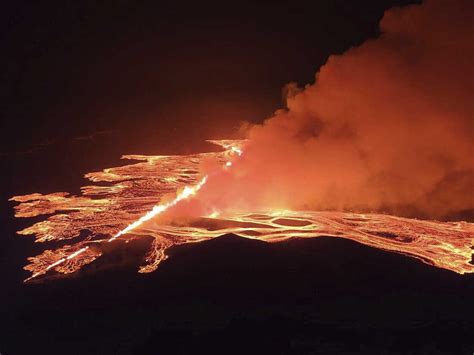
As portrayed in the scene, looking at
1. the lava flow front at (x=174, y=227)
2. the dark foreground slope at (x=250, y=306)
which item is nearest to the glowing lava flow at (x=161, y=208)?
the lava flow front at (x=174, y=227)

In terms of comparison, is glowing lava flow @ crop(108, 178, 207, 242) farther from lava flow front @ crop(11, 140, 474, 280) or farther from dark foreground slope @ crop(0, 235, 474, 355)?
Answer: dark foreground slope @ crop(0, 235, 474, 355)

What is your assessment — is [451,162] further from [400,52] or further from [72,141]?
[72,141]

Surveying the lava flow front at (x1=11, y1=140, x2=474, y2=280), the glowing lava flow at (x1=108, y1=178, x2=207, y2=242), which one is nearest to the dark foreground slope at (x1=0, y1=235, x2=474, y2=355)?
A: the lava flow front at (x1=11, y1=140, x2=474, y2=280)

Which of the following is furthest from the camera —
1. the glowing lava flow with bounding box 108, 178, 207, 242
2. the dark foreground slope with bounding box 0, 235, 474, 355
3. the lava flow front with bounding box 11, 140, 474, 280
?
the glowing lava flow with bounding box 108, 178, 207, 242

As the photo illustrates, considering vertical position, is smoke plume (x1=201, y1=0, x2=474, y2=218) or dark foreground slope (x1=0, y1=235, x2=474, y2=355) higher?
smoke plume (x1=201, y1=0, x2=474, y2=218)

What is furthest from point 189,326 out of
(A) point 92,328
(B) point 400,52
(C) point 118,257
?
(B) point 400,52
